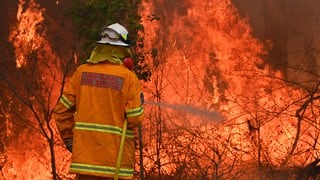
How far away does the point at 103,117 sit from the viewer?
416 centimetres

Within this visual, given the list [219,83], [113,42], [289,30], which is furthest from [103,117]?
[289,30]

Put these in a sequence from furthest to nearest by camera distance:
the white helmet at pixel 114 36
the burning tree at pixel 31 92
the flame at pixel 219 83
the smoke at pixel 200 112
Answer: the burning tree at pixel 31 92
the smoke at pixel 200 112
the flame at pixel 219 83
the white helmet at pixel 114 36

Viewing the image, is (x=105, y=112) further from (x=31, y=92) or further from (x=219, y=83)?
(x=31, y=92)

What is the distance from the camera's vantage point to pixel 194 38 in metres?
7.97

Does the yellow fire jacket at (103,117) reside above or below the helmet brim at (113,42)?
below

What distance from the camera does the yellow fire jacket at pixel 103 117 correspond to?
4.14m

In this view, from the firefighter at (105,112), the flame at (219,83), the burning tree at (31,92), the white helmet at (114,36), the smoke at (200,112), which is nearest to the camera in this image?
the firefighter at (105,112)

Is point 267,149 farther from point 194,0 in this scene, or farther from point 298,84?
point 194,0

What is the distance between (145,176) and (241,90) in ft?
5.55

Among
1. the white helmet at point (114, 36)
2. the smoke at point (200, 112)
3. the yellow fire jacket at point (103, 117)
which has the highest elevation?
the white helmet at point (114, 36)

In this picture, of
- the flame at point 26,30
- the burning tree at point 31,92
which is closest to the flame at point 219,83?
the burning tree at point 31,92

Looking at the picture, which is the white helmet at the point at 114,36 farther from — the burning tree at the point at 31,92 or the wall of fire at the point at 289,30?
the wall of fire at the point at 289,30

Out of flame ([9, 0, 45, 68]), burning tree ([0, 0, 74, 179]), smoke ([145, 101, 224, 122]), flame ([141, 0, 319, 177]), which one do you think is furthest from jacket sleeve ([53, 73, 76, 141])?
flame ([9, 0, 45, 68])

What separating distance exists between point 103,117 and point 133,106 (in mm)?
227
